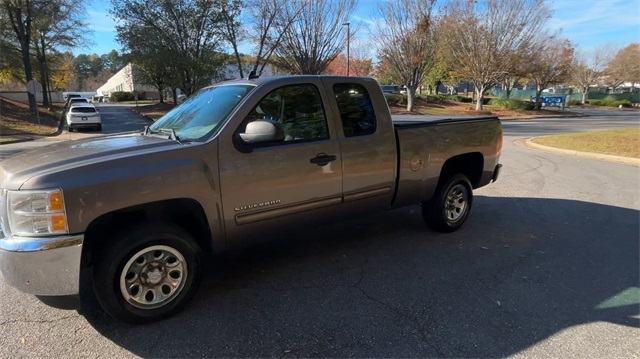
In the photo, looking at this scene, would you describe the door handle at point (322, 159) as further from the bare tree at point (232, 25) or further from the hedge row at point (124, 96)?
the hedge row at point (124, 96)

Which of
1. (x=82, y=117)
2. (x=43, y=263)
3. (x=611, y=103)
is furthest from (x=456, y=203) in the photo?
(x=611, y=103)

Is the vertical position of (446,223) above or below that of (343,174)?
below

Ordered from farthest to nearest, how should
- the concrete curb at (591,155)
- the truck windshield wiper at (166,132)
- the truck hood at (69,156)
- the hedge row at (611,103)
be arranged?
the hedge row at (611,103), the concrete curb at (591,155), the truck windshield wiper at (166,132), the truck hood at (69,156)

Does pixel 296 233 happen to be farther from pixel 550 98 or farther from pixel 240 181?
pixel 550 98

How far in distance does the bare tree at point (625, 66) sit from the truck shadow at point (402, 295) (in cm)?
6897

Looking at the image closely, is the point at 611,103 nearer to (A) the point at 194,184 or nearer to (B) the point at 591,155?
(B) the point at 591,155

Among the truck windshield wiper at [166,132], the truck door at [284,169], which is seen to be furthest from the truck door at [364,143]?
the truck windshield wiper at [166,132]

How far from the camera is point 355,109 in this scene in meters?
4.04

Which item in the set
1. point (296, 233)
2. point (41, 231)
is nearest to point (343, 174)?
point (296, 233)

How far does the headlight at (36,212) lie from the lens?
2.56 m

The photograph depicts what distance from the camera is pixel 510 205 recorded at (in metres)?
6.39

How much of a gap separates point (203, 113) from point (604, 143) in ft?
45.5

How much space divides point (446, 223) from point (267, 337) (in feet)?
9.60

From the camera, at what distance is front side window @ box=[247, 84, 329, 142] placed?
11.7ft
